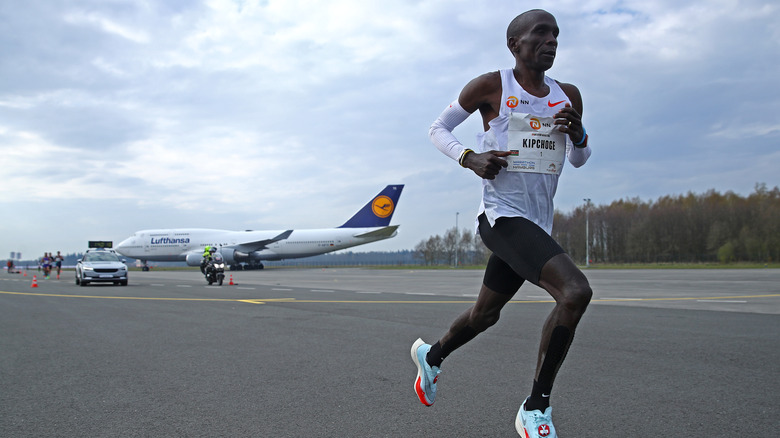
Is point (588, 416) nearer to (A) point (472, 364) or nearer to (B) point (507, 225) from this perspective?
(B) point (507, 225)

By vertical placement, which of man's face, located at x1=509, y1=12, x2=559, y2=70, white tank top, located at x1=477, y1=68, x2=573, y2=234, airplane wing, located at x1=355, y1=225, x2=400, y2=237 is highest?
airplane wing, located at x1=355, y1=225, x2=400, y2=237

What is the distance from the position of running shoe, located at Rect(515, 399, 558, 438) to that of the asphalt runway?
47cm

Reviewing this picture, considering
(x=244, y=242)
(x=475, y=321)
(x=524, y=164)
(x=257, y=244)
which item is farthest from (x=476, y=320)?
(x=244, y=242)

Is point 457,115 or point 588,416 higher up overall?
point 457,115

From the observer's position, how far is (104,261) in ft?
75.6

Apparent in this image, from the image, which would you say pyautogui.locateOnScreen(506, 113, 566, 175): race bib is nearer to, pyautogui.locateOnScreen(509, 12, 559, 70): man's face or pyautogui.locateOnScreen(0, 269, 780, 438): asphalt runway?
pyautogui.locateOnScreen(509, 12, 559, 70): man's face

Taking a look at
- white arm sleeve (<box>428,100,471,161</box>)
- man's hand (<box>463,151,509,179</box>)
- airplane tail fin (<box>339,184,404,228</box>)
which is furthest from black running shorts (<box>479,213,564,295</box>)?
airplane tail fin (<box>339,184,404,228</box>)

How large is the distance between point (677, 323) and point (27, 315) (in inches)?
423

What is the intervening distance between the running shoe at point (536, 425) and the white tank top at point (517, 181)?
946 mm

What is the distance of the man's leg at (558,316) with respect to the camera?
8.46 ft

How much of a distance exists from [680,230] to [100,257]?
77823 mm

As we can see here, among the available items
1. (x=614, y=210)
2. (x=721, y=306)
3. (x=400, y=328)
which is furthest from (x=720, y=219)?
(x=400, y=328)

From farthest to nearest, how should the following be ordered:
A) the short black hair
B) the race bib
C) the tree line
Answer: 1. the tree line
2. the short black hair
3. the race bib

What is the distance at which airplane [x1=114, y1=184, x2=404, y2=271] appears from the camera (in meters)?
49.6
